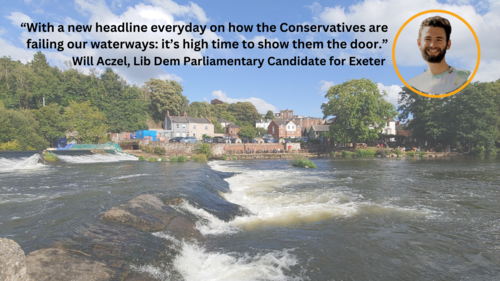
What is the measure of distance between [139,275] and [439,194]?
617 inches

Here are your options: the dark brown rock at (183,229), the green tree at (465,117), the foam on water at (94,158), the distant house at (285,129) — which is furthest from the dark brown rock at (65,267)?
the distant house at (285,129)

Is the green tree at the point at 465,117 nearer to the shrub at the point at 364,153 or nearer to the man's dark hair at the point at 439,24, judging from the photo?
the shrub at the point at 364,153

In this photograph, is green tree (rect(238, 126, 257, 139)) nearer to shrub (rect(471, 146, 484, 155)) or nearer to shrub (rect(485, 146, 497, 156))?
shrub (rect(471, 146, 484, 155))

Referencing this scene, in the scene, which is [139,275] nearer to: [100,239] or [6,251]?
[100,239]

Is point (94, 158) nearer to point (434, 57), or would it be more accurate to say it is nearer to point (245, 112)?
point (434, 57)

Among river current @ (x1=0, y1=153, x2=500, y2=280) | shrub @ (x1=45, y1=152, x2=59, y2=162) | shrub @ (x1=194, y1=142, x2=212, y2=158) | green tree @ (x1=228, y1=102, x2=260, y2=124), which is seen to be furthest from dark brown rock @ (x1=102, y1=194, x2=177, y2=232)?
green tree @ (x1=228, y1=102, x2=260, y2=124)

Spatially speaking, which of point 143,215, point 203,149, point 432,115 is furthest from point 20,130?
point 432,115

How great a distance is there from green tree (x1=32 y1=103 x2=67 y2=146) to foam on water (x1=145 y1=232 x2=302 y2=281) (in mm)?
40822

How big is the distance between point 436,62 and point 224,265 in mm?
6957

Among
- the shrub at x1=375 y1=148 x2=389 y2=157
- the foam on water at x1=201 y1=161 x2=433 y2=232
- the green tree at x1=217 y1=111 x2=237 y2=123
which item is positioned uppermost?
the green tree at x1=217 y1=111 x2=237 y2=123

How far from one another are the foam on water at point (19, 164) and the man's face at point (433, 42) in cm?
2776

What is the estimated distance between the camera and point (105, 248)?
583cm

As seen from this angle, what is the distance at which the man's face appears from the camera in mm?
5922

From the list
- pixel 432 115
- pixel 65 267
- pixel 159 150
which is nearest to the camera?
pixel 65 267
